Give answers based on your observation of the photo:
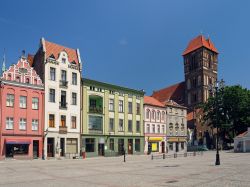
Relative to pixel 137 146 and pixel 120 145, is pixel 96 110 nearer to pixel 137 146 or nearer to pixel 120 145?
pixel 120 145

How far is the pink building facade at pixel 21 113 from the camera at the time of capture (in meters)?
42.2

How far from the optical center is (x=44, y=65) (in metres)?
47.6

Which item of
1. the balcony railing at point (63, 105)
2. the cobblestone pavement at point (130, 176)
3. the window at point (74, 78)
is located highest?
the window at point (74, 78)

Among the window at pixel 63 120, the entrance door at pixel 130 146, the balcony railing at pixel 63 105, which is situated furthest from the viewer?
the entrance door at pixel 130 146

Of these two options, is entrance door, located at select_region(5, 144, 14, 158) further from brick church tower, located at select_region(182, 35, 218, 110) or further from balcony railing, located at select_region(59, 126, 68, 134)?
brick church tower, located at select_region(182, 35, 218, 110)

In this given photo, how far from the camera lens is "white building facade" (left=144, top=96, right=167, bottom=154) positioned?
2542 inches

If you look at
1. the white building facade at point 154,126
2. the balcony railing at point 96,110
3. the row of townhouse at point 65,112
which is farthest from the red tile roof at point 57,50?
the white building facade at point 154,126

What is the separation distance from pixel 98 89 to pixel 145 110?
14.0 metres

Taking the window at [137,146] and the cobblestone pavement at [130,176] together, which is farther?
the window at [137,146]

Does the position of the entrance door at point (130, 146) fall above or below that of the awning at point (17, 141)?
below

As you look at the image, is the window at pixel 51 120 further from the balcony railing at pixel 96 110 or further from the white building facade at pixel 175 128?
the white building facade at pixel 175 128

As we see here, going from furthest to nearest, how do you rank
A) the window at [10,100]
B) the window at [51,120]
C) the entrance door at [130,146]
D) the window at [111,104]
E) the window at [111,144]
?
the entrance door at [130,146], the window at [111,104], the window at [111,144], the window at [51,120], the window at [10,100]

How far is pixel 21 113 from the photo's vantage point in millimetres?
43906

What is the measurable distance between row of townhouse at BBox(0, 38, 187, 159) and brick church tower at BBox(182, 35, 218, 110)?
166 feet
